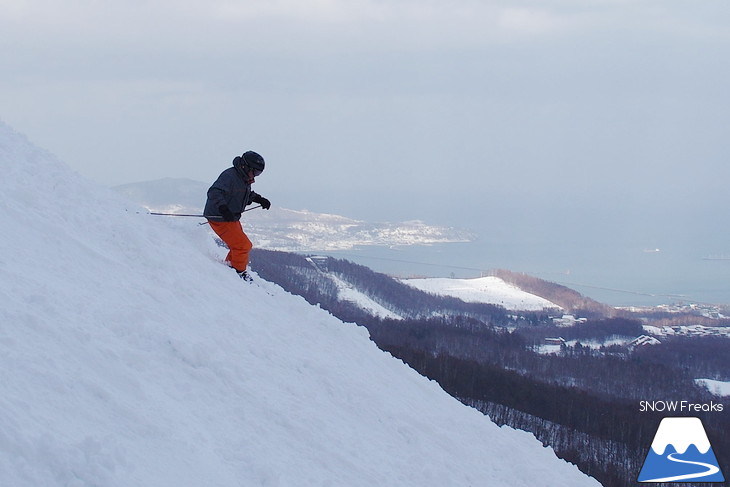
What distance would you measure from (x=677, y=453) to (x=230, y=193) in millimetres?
12546

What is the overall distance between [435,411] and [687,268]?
183738 mm

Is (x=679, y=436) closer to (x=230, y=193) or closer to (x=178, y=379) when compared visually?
(x=230, y=193)

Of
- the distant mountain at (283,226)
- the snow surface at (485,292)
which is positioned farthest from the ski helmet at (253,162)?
the distant mountain at (283,226)

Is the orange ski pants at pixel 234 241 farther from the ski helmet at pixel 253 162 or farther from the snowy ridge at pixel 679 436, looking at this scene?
the snowy ridge at pixel 679 436

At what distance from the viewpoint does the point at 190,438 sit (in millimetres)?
5211

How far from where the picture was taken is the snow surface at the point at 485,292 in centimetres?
11238

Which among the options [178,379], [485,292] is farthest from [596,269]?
[178,379]

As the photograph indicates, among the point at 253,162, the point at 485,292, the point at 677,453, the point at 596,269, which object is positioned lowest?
the point at 485,292

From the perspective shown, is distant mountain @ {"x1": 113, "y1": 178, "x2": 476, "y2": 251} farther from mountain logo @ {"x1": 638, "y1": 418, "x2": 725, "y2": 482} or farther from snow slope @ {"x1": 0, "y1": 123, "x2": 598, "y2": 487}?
snow slope @ {"x1": 0, "y1": 123, "x2": 598, "y2": 487}

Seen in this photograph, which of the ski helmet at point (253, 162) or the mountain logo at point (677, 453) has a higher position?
the ski helmet at point (253, 162)

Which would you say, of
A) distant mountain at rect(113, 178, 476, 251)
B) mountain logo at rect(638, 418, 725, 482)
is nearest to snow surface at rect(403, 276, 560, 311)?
distant mountain at rect(113, 178, 476, 251)

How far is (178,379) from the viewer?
616 cm

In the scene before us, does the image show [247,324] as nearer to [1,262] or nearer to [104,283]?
[104,283]

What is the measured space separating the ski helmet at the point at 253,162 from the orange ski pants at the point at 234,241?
2.99ft
